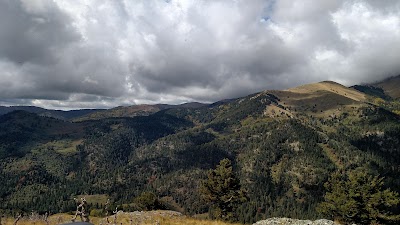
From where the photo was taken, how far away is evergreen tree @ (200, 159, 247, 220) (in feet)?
213

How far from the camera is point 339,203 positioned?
7562cm

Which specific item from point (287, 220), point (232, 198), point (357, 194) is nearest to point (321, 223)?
point (287, 220)

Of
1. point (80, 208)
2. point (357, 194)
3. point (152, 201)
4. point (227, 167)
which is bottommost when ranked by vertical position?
point (152, 201)

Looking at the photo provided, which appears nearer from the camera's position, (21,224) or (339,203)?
(21,224)

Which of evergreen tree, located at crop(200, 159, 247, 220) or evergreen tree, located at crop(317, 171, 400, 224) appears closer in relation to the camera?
evergreen tree, located at crop(200, 159, 247, 220)

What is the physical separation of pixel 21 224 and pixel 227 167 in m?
47.1

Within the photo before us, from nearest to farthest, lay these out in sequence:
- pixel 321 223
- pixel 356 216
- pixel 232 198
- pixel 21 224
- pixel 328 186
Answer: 1. pixel 21 224
2. pixel 321 223
3. pixel 232 198
4. pixel 356 216
5. pixel 328 186

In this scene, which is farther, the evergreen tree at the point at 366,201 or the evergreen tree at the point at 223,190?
the evergreen tree at the point at 366,201

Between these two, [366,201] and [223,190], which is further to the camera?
[366,201]

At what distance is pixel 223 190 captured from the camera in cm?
6581

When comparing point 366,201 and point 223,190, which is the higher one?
point 223,190

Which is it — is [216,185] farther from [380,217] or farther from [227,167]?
[380,217]

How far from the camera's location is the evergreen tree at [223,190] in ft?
213

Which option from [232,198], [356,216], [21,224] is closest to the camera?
[21,224]
